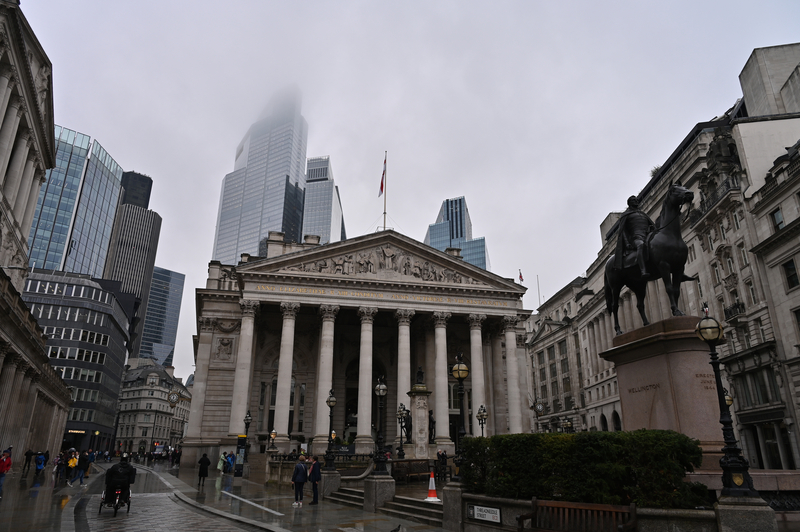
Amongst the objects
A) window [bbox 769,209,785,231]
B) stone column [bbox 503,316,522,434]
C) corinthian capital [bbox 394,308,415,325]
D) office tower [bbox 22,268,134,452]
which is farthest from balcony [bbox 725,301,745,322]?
office tower [bbox 22,268,134,452]

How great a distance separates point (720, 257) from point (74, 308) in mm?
88315

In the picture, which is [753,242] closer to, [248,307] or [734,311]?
[734,311]

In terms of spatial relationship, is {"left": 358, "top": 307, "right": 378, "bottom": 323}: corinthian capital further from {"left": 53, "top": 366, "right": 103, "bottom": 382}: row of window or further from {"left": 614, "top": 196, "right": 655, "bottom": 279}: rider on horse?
{"left": 53, "top": 366, "right": 103, "bottom": 382}: row of window

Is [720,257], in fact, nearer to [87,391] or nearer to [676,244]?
[676,244]

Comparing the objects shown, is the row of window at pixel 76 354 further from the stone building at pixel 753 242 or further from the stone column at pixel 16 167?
the stone building at pixel 753 242

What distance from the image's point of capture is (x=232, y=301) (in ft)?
153

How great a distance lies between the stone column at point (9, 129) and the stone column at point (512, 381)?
38928 millimetres

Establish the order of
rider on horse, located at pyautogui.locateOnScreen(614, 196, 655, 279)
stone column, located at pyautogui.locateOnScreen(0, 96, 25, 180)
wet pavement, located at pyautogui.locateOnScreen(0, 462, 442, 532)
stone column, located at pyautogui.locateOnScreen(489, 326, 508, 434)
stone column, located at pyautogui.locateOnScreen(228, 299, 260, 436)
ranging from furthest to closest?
stone column, located at pyautogui.locateOnScreen(489, 326, 508, 434) → stone column, located at pyautogui.locateOnScreen(228, 299, 260, 436) → stone column, located at pyautogui.locateOnScreen(0, 96, 25, 180) → rider on horse, located at pyautogui.locateOnScreen(614, 196, 655, 279) → wet pavement, located at pyautogui.locateOnScreen(0, 462, 442, 532)

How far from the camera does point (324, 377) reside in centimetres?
4031

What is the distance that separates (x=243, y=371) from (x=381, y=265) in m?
14.3

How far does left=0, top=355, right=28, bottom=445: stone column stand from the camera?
28038mm

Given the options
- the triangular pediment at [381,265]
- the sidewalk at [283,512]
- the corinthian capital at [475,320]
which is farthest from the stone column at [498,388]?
the sidewalk at [283,512]

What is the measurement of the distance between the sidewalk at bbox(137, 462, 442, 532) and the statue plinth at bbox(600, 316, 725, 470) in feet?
19.6

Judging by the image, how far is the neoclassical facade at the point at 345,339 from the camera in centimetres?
4091
